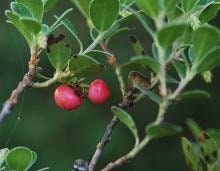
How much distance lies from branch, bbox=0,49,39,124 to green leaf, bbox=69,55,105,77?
0.21ft

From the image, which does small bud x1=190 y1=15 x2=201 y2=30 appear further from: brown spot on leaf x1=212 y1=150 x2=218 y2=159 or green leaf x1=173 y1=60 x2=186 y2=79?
brown spot on leaf x1=212 y1=150 x2=218 y2=159

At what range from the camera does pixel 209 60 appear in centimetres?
105

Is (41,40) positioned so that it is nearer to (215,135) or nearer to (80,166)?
(80,166)

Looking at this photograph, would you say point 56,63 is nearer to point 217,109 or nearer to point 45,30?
point 45,30

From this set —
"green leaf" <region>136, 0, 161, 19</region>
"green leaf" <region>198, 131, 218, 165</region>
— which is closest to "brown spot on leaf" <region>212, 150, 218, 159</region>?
"green leaf" <region>198, 131, 218, 165</region>

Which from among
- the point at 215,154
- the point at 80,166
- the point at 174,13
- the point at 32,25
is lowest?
the point at 215,154

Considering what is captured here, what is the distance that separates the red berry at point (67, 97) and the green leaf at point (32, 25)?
156 millimetres

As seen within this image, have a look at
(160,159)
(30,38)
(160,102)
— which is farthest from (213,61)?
(160,159)

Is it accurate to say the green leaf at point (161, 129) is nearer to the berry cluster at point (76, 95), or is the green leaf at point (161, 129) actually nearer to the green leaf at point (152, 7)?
the green leaf at point (152, 7)

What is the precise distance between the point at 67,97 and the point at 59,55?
0.10m

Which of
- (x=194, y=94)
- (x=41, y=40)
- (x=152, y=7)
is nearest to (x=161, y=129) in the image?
(x=194, y=94)

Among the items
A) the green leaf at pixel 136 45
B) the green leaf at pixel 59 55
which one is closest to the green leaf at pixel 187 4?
the green leaf at pixel 136 45

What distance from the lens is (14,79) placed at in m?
5.14

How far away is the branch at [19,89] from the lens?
3.68 feet
